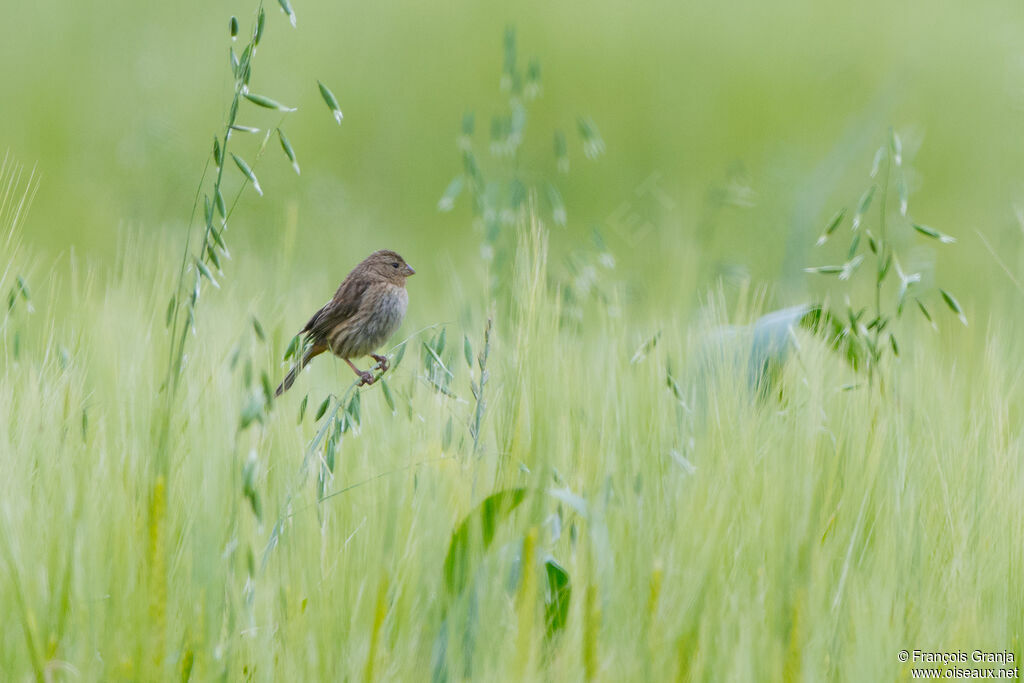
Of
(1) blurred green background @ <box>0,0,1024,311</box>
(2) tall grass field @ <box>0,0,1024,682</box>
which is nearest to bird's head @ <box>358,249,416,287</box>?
(2) tall grass field @ <box>0,0,1024,682</box>

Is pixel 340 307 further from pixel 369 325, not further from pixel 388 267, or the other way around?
pixel 388 267

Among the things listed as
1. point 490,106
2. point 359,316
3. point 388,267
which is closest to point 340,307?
point 359,316

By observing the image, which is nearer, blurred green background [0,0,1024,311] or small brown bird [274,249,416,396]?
small brown bird [274,249,416,396]

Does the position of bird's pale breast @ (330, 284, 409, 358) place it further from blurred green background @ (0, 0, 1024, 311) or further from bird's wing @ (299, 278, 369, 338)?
blurred green background @ (0, 0, 1024, 311)

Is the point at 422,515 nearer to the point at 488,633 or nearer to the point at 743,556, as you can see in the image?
the point at 488,633

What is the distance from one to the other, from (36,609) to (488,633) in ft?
1.75

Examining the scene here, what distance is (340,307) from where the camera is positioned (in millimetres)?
2725

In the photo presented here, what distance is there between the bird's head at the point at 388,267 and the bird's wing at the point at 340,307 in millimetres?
71

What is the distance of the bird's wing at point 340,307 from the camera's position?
2.65 metres

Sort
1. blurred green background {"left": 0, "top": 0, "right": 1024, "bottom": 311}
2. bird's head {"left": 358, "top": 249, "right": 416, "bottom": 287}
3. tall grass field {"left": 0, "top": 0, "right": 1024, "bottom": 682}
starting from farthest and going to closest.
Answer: blurred green background {"left": 0, "top": 0, "right": 1024, "bottom": 311} < bird's head {"left": 358, "top": 249, "right": 416, "bottom": 287} < tall grass field {"left": 0, "top": 0, "right": 1024, "bottom": 682}

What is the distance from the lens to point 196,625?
4.43ft

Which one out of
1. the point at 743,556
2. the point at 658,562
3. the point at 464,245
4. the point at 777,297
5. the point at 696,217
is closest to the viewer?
the point at 658,562

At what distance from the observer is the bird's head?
9.41ft

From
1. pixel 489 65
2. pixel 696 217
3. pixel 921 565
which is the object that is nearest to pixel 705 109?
pixel 489 65
